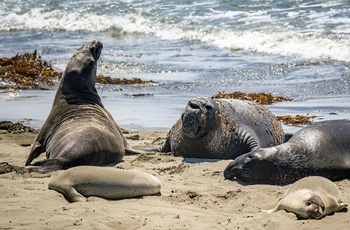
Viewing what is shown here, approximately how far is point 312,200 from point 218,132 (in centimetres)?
302

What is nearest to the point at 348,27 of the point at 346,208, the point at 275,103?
the point at 275,103

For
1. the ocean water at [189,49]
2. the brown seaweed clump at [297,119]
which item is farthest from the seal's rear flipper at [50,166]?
the brown seaweed clump at [297,119]

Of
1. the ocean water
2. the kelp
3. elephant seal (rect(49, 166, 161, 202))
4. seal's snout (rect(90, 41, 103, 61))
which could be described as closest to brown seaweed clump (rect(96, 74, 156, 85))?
the kelp

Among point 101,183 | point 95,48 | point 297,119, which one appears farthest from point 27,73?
point 101,183

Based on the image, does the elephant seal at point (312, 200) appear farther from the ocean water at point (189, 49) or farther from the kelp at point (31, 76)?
the kelp at point (31, 76)

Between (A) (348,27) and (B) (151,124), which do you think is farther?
(A) (348,27)

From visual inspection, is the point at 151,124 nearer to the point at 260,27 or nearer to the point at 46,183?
the point at 46,183

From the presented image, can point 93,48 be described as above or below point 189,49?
above

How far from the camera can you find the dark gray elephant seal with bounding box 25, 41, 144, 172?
773 cm

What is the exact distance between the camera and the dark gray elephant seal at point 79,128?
7734 mm

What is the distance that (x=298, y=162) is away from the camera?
7168 millimetres

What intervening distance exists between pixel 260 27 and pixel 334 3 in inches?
122

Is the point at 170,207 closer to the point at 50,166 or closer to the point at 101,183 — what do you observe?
the point at 101,183

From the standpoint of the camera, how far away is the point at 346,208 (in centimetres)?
594
